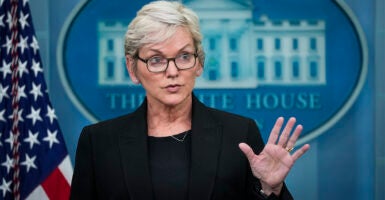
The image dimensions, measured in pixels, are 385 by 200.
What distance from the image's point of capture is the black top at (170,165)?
174cm

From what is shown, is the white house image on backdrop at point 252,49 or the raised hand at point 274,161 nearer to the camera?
the raised hand at point 274,161

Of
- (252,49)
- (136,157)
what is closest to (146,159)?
(136,157)

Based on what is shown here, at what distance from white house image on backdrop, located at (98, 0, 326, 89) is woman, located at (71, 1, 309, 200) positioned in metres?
1.31

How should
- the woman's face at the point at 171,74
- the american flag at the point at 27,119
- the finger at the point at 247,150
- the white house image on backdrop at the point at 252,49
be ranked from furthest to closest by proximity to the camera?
the white house image on backdrop at the point at 252,49 < the american flag at the point at 27,119 < the woman's face at the point at 171,74 < the finger at the point at 247,150

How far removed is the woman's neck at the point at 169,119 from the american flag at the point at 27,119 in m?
1.34

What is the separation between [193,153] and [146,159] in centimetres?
14

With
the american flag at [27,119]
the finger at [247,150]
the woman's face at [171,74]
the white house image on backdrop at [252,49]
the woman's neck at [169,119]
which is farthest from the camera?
the white house image on backdrop at [252,49]

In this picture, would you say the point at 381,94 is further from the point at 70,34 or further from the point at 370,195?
the point at 70,34

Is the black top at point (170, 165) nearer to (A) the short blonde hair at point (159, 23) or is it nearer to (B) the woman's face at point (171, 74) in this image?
(B) the woman's face at point (171, 74)

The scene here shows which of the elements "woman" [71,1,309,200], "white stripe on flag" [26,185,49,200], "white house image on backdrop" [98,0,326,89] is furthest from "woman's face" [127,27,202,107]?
"white stripe on flag" [26,185,49,200]

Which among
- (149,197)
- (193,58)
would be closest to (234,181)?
(149,197)

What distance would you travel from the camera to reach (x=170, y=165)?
1774 millimetres

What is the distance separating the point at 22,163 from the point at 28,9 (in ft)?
2.63

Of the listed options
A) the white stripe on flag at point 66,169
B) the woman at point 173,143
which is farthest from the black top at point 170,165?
the white stripe on flag at point 66,169
